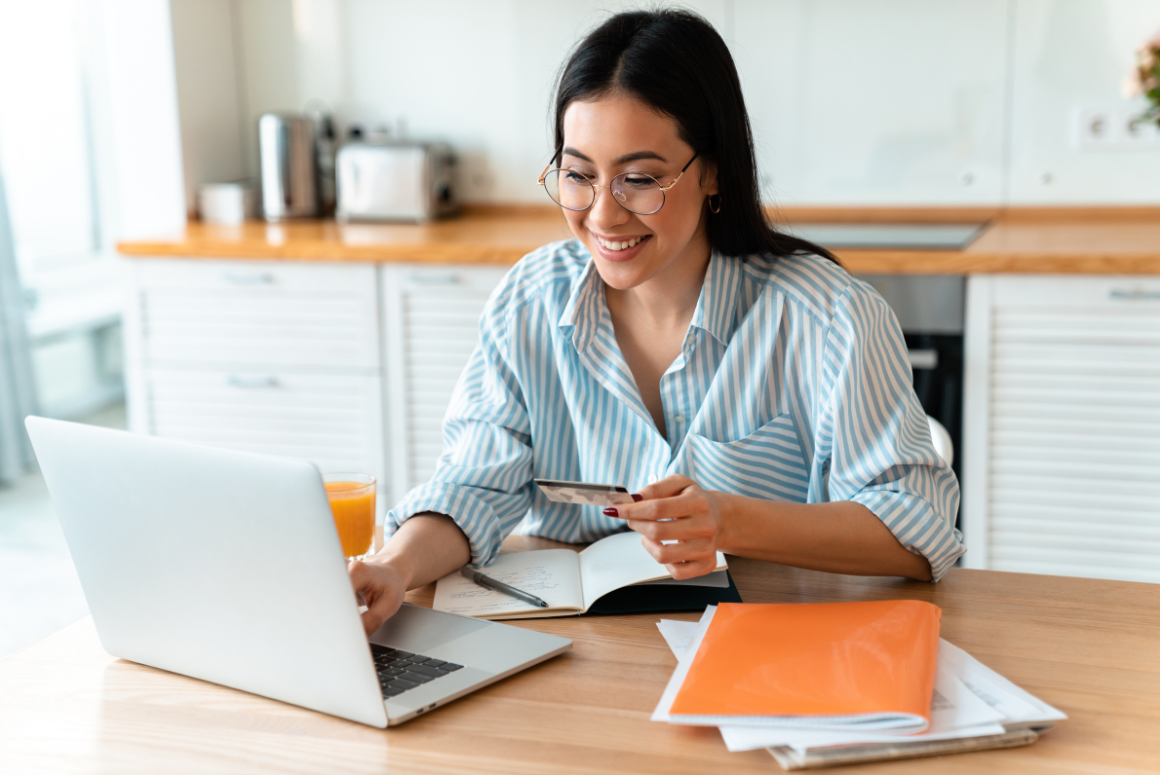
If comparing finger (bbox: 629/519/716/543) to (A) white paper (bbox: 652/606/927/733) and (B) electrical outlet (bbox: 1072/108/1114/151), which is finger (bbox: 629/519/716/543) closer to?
(A) white paper (bbox: 652/606/927/733)

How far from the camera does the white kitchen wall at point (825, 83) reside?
2586 millimetres

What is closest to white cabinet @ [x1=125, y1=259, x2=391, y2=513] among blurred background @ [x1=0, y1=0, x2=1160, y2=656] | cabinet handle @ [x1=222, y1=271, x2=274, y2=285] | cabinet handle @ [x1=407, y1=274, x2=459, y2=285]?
cabinet handle @ [x1=222, y1=271, x2=274, y2=285]

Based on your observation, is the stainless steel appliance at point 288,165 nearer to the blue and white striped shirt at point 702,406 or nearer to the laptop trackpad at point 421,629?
the blue and white striped shirt at point 702,406

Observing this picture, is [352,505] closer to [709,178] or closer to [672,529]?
[672,529]

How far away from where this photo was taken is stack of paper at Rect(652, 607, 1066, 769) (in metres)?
0.74

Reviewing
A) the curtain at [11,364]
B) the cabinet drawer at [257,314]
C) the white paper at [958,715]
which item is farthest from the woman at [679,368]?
the curtain at [11,364]

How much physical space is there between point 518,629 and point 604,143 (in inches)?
21.7

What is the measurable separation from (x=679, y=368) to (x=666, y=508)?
0.36 m

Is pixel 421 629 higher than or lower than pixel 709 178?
lower

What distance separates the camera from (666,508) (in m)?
0.96

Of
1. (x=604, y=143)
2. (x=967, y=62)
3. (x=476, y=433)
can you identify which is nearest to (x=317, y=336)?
(x=476, y=433)

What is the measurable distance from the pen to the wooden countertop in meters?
1.35

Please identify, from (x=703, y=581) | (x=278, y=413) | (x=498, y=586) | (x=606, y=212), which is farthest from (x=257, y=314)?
(x=703, y=581)

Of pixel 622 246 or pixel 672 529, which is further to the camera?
pixel 622 246
